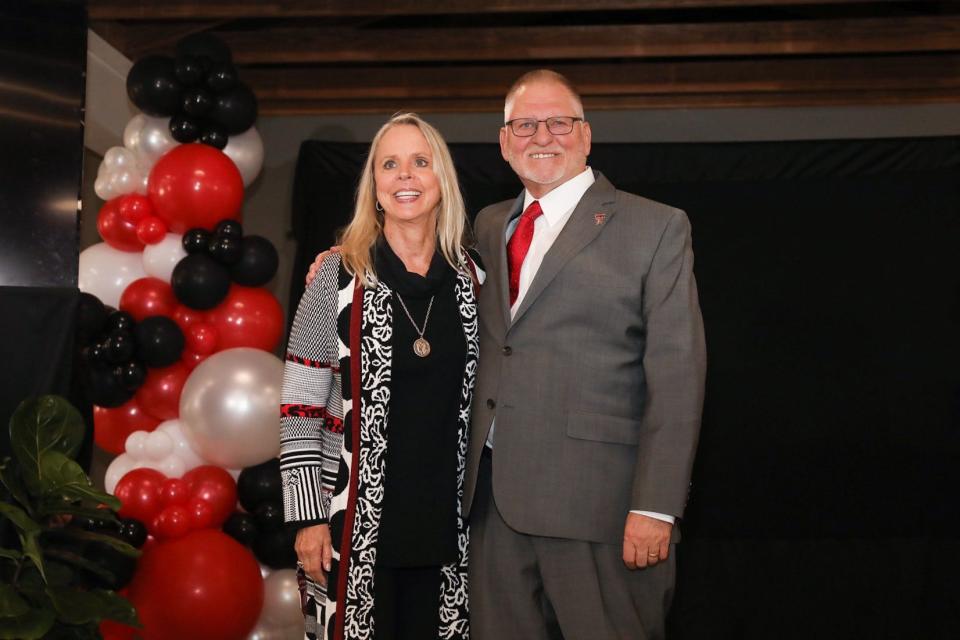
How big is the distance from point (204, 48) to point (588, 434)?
3.02 metres

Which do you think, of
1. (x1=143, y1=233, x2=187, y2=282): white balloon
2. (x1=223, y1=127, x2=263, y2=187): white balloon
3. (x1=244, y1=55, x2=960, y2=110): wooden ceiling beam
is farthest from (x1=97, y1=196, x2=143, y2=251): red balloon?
(x1=244, y1=55, x2=960, y2=110): wooden ceiling beam

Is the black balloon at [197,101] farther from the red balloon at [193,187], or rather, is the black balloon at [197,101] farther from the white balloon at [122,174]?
the white balloon at [122,174]

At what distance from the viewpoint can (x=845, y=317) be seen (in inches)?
216

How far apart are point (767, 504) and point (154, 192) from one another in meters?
3.37

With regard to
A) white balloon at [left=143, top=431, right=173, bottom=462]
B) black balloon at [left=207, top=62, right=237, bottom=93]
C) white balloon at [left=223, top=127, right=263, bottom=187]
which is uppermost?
black balloon at [left=207, top=62, right=237, bottom=93]

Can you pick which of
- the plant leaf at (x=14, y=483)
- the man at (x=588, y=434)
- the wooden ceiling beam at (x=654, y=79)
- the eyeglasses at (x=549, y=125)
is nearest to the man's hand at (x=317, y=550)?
the man at (x=588, y=434)

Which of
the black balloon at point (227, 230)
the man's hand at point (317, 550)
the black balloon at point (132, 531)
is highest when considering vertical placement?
the black balloon at point (227, 230)

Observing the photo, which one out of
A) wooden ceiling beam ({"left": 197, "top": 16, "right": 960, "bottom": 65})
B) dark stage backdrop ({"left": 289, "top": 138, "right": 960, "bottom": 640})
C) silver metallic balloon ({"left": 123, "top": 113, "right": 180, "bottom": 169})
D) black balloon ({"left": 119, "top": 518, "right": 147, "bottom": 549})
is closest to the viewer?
black balloon ({"left": 119, "top": 518, "right": 147, "bottom": 549})

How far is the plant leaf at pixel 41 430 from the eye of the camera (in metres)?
2.53

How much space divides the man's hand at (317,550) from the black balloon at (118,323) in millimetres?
2330

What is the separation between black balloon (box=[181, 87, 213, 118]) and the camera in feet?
14.6

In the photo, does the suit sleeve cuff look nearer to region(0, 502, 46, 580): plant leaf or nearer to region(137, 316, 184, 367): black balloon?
region(0, 502, 46, 580): plant leaf

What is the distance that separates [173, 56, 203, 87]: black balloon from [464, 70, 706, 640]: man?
261cm

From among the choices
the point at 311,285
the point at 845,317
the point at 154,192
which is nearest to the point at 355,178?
the point at 154,192
